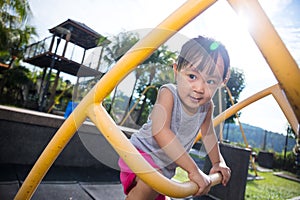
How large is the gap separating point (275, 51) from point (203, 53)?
325mm

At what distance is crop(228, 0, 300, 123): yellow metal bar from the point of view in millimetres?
342

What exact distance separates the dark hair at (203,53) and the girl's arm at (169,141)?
122mm

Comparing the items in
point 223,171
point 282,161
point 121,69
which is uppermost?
point 121,69

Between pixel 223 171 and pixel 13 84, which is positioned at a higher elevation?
pixel 223 171

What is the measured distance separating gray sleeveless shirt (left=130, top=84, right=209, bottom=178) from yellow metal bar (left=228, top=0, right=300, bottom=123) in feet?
1.21

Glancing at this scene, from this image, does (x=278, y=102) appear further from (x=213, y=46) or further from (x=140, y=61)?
(x=140, y=61)

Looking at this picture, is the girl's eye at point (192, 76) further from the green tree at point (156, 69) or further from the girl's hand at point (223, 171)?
the girl's hand at point (223, 171)

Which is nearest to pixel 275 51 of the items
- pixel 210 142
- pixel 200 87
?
pixel 200 87

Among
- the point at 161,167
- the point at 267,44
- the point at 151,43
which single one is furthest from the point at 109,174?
the point at 267,44

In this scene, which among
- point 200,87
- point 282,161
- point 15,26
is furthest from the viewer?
point 15,26

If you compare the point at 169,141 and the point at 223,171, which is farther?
the point at 223,171

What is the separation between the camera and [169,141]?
0.62m

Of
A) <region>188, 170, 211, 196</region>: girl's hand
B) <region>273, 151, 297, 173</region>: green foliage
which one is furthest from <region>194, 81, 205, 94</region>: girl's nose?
<region>273, 151, 297, 173</region>: green foliage

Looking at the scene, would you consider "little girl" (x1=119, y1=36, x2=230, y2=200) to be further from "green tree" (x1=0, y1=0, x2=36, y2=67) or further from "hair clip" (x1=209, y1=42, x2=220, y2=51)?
"green tree" (x1=0, y1=0, x2=36, y2=67)
